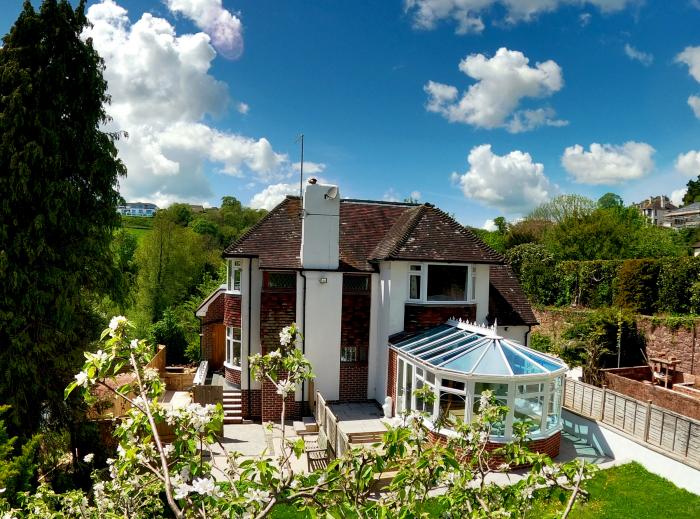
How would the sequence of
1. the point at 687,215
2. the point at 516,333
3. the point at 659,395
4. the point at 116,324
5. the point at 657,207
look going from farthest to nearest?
the point at 657,207 < the point at 687,215 < the point at 516,333 < the point at 659,395 < the point at 116,324

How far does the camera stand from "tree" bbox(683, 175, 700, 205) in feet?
291

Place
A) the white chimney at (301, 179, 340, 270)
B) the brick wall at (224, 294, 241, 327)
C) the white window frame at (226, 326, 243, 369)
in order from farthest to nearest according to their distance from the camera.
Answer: the white window frame at (226, 326, 243, 369)
the brick wall at (224, 294, 241, 327)
the white chimney at (301, 179, 340, 270)

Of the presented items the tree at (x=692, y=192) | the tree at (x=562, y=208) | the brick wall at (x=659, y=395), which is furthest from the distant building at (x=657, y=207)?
the brick wall at (x=659, y=395)

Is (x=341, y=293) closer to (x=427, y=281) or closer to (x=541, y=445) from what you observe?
(x=427, y=281)

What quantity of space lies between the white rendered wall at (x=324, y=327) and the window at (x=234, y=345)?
310 cm

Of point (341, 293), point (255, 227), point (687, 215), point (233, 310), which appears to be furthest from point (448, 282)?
point (687, 215)

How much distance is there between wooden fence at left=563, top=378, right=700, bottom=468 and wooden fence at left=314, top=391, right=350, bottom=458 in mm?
9199

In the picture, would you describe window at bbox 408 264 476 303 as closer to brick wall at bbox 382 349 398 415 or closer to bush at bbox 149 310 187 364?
brick wall at bbox 382 349 398 415

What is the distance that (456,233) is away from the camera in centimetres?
1697

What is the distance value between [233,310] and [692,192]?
108417 millimetres

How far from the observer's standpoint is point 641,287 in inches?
908

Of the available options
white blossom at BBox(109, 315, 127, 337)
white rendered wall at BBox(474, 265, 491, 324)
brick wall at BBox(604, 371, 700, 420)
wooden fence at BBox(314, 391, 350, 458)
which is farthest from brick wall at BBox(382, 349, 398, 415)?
white blossom at BBox(109, 315, 127, 337)

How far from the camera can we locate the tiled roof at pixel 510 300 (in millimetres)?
17406

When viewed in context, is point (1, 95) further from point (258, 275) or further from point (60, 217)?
point (258, 275)
